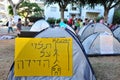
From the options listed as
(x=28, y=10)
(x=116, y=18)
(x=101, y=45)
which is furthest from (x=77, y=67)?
(x=116, y=18)

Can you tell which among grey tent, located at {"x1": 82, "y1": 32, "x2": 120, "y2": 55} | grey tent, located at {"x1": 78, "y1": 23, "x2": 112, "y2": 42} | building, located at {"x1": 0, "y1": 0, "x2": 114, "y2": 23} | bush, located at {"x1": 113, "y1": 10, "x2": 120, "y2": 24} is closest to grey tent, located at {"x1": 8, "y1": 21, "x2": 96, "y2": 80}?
grey tent, located at {"x1": 82, "y1": 32, "x2": 120, "y2": 55}

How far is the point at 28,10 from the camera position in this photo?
45.6 m

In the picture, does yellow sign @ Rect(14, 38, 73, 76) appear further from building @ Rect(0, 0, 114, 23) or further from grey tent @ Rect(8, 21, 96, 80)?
building @ Rect(0, 0, 114, 23)

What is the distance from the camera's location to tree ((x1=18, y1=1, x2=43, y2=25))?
147 ft

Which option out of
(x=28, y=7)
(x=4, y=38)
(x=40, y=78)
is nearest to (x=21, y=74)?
(x=40, y=78)

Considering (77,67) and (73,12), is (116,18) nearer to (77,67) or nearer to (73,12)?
(73,12)

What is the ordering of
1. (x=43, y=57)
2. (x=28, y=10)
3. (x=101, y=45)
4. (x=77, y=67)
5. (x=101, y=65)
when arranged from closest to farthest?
(x=43, y=57), (x=77, y=67), (x=101, y=65), (x=101, y=45), (x=28, y=10)

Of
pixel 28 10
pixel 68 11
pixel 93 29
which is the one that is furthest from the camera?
pixel 68 11

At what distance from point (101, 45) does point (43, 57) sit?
5.65 meters

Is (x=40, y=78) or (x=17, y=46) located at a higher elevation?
(x=17, y=46)

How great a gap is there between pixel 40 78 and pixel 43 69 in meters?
0.30

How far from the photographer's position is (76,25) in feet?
73.6

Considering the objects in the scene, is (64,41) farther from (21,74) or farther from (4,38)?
(4,38)

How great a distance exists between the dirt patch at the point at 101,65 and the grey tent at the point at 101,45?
1.21 ft
